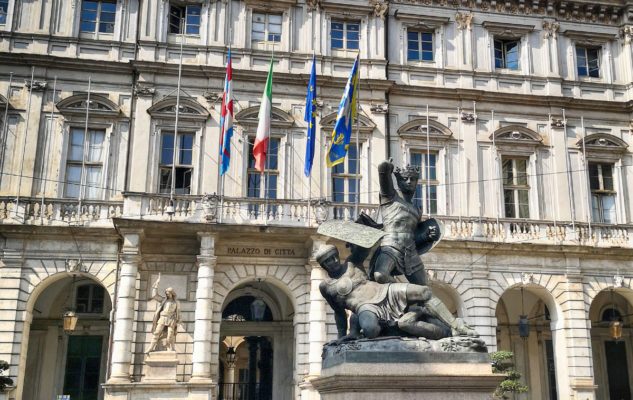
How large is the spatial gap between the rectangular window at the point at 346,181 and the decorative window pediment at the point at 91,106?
7630mm

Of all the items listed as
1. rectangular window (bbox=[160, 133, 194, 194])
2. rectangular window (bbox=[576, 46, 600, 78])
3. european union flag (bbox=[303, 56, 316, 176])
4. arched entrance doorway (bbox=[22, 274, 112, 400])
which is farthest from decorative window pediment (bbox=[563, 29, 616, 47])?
arched entrance doorway (bbox=[22, 274, 112, 400])

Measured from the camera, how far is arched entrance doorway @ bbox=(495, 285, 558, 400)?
2652 cm

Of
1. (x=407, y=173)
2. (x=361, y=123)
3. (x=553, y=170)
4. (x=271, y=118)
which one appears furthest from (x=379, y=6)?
(x=407, y=173)

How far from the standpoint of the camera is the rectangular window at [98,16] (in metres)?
24.6

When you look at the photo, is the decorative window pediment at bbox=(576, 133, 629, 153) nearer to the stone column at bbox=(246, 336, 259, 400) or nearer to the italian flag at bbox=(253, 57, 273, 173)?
the italian flag at bbox=(253, 57, 273, 173)

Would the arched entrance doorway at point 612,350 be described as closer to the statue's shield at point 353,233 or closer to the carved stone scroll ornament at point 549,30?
the carved stone scroll ornament at point 549,30

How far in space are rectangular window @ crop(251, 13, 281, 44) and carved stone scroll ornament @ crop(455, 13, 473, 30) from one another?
673cm

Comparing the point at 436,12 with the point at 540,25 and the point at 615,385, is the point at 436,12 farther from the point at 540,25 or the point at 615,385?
the point at 615,385

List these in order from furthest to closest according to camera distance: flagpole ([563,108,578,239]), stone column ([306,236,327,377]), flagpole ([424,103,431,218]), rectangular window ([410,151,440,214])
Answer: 1. rectangular window ([410,151,440,214])
2. flagpole ([424,103,431,218])
3. flagpole ([563,108,578,239])
4. stone column ([306,236,327,377])

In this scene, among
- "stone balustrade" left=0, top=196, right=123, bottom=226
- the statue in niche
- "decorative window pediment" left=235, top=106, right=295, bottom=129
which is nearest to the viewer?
the statue in niche

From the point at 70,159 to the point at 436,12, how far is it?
14.2 metres

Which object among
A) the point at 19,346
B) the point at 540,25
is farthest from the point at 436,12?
the point at 19,346

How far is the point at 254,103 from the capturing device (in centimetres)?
2452

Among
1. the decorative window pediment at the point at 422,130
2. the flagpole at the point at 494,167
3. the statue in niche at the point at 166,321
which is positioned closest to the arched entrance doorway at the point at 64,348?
the statue in niche at the point at 166,321
